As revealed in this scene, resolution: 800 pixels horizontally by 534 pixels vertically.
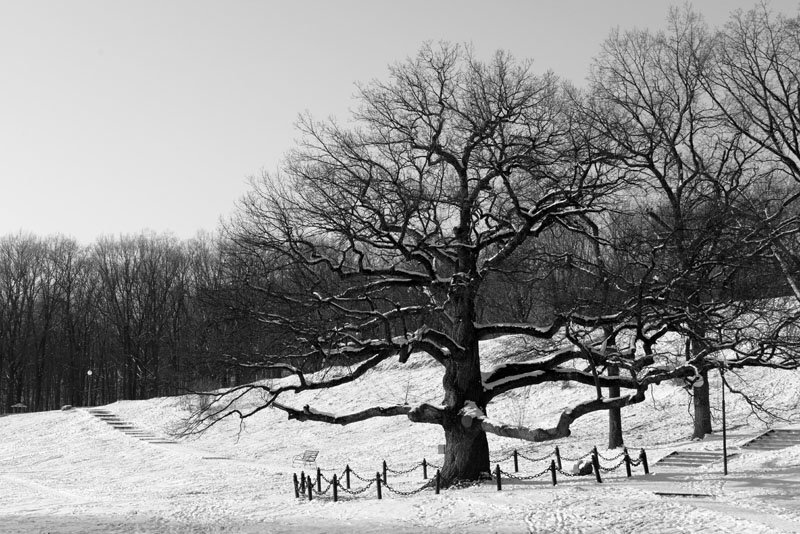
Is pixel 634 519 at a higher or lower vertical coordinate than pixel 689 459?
lower

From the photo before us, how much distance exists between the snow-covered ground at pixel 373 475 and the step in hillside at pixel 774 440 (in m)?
0.90

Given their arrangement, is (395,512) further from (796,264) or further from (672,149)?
(672,149)

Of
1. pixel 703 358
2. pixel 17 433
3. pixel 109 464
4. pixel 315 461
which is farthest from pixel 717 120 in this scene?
pixel 17 433

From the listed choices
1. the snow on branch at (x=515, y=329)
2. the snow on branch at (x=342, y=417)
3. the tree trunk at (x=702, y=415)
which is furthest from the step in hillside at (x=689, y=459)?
the snow on branch at (x=342, y=417)

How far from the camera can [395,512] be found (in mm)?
18672

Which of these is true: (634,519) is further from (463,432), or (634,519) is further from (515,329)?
(515,329)

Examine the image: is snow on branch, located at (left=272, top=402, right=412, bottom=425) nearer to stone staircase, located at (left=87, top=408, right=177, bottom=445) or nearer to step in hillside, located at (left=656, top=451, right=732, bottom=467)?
step in hillside, located at (left=656, top=451, right=732, bottom=467)

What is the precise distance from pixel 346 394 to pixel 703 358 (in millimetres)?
28598

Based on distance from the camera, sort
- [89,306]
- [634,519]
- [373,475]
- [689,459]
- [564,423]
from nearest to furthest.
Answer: [634,519]
[564,423]
[689,459]
[373,475]
[89,306]

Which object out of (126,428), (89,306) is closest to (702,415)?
(126,428)

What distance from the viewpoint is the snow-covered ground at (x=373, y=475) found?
54.1 feet

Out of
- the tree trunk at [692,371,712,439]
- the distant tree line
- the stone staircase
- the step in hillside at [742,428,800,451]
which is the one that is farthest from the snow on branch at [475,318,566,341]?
the distant tree line

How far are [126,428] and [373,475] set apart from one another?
24.6 m

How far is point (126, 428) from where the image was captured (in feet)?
156
